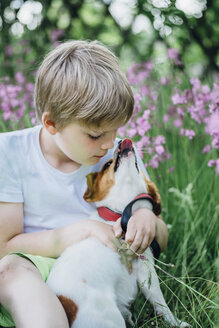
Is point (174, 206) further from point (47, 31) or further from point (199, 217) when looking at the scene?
point (47, 31)

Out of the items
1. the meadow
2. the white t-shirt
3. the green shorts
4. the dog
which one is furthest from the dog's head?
the meadow

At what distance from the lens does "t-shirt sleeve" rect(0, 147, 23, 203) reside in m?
1.49

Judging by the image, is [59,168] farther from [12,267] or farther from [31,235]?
[12,267]

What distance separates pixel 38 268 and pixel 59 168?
16.7 inches

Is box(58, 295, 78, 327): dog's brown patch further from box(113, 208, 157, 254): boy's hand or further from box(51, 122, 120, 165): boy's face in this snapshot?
box(51, 122, 120, 165): boy's face

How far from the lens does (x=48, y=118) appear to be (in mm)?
1487

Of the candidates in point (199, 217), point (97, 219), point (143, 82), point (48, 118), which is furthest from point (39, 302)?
point (143, 82)

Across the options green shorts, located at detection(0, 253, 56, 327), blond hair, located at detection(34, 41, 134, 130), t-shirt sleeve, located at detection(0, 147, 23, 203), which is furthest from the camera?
t-shirt sleeve, located at detection(0, 147, 23, 203)

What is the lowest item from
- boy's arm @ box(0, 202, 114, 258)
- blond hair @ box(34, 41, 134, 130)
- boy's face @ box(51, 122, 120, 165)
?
boy's arm @ box(0, 202, 114, 258)

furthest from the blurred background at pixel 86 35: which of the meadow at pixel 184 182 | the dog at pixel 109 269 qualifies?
the dog at pixel 109 269

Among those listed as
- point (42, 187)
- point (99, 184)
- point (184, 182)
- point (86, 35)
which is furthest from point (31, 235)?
point (86, 35)

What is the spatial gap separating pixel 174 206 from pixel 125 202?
924 millimetres

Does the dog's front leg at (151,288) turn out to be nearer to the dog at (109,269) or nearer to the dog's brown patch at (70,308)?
the dog at (109,269)

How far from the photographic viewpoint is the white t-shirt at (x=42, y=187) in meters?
1.56
